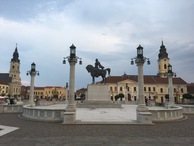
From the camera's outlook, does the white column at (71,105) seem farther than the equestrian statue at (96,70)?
No

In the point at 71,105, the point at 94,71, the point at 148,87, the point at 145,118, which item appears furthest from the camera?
the point at 148,87

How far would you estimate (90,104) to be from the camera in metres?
28.8

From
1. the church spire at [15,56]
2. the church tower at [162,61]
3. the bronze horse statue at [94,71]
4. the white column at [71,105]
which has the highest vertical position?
the church spire at [15,56]

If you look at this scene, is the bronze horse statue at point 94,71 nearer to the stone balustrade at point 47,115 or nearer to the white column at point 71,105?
the white column at point 71,105

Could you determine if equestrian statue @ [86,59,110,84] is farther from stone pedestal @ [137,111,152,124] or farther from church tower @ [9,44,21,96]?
church tower @ [9,44,21,96]

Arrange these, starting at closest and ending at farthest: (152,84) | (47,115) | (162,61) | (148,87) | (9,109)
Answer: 1. (47,115)
2. (9,109)
3. (148,87)
4. (152,84)
5. (162,61)

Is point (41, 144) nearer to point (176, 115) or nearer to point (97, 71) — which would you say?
point (176, 115)

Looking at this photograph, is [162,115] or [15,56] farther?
[15,56]

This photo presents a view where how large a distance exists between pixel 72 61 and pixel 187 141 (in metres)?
11.0

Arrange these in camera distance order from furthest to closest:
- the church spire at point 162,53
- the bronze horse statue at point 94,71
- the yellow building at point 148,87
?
the church spire at point 162,53, the yellow building at point 148,87, the bronze horse statue at point 94,71

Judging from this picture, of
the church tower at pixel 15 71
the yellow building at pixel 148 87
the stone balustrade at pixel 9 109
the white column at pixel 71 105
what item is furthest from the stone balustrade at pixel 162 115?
the church tower at pixel 15 71

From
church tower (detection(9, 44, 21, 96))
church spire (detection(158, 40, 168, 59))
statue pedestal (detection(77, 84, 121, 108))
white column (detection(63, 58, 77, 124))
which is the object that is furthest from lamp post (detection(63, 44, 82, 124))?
church tower (detection(9, 44, 21, 96))

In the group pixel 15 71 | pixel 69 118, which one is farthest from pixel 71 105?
pixel 15 71

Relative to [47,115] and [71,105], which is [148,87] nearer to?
[71,105]
